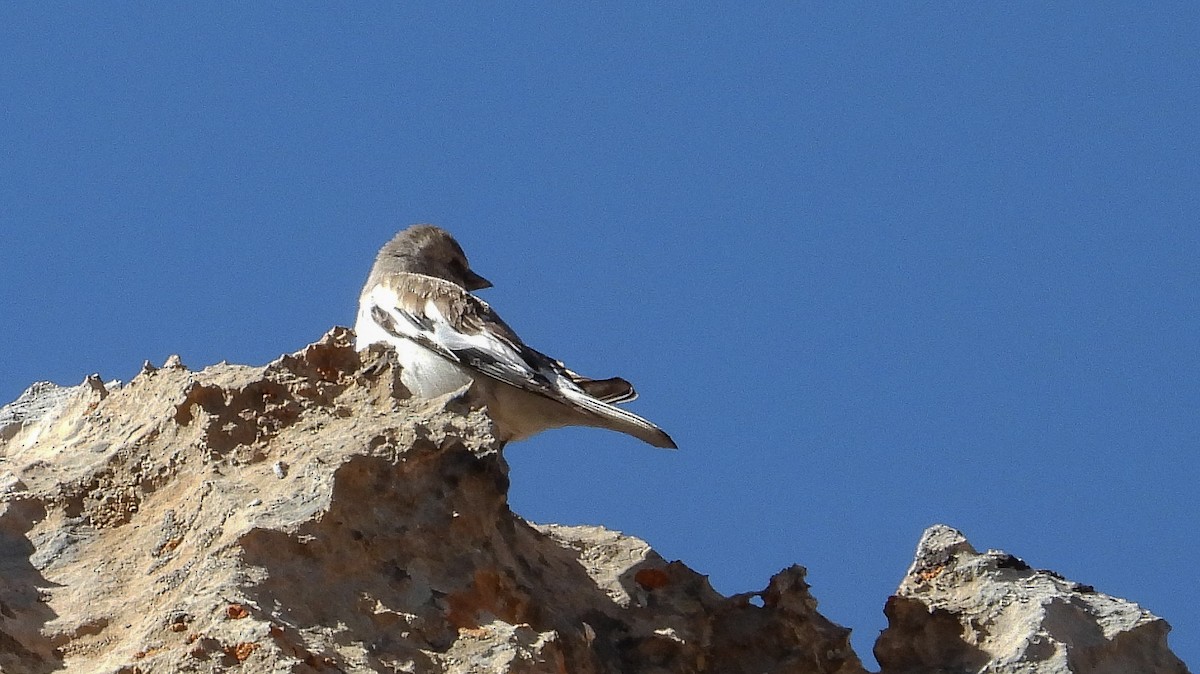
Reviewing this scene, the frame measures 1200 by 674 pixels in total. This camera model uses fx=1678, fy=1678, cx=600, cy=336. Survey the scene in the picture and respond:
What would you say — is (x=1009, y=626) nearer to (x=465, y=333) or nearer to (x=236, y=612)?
(x=236, y=612)

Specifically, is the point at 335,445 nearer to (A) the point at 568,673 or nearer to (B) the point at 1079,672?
(A) the point at 568,673

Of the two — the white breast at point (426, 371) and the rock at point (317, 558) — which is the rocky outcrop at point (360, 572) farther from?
the white breast at point (426, 371)

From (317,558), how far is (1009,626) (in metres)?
3.00

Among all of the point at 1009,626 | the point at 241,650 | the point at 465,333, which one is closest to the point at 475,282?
the point at 465,333

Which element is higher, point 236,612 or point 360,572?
point 360,572

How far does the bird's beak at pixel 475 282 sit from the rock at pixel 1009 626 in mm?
5432


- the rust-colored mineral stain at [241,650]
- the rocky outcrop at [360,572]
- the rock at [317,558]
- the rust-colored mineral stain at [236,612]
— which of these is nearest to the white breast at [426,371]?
the rocky outcrop at [360,572]

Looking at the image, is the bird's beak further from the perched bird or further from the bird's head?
the perched bird

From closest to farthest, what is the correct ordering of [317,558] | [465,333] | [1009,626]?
[317,558]
[1009,626]
[465,333]

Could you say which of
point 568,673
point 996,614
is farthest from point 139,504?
point 996,614

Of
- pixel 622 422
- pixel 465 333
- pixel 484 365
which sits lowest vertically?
pixel 622 422

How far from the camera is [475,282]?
12086mm

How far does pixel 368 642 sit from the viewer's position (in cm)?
527

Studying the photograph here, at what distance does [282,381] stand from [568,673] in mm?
1687
